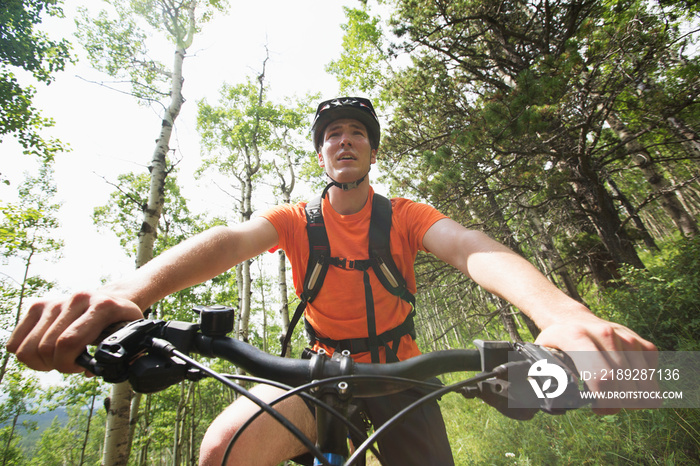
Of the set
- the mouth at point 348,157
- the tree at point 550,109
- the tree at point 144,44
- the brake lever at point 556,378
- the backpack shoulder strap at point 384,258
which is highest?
the tree at point 144,44

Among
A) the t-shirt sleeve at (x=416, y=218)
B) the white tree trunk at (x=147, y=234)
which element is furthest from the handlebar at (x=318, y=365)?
the white tree trunk at (x=147, y=234)

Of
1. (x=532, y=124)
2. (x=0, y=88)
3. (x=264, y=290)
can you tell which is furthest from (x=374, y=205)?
(x=264, y=290)

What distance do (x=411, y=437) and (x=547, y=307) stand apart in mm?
1456

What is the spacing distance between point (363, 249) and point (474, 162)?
4.15m

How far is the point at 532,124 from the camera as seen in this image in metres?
4.39

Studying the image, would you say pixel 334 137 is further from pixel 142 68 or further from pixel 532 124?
pixel 142 68

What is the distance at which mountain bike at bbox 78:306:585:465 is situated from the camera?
0.84 metres

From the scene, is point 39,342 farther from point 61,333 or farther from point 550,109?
point 550,109

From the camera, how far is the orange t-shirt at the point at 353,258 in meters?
2.20

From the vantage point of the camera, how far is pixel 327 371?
96cm

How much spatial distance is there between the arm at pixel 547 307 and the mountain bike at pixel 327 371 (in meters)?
0.09

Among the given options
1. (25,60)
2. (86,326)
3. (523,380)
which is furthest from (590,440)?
(25,60)

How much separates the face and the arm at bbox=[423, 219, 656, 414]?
1.14m

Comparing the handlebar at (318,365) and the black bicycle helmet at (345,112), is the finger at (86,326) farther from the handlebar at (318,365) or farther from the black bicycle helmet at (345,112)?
the black bicycle helmet at (345,112)
